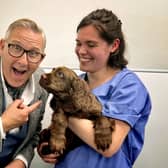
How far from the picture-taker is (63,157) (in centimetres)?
136

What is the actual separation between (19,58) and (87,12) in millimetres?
891

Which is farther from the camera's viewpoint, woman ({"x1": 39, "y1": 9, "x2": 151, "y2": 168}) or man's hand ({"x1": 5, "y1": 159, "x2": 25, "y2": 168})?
man's hand ({"x1": 5, "y1": 159, "x2": 25, "y2": 168})

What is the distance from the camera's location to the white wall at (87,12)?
1974mm

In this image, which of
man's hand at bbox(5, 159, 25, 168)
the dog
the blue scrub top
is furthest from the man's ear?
man's hand at bbox(5, 159, 25, 168)

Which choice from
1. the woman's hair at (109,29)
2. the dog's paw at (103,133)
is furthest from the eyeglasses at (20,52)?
the dog's paw at (103,133)

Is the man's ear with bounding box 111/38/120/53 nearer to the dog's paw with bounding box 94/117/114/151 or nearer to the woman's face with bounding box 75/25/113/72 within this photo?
the woman's face with bounding box 75/25/113/72

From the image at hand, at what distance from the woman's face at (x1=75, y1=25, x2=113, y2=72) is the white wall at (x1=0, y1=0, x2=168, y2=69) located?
542 millimetres

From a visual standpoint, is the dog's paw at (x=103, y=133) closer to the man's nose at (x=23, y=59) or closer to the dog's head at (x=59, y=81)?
the dog's head at (x=59, y=81)

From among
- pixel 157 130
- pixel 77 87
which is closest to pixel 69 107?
pixel 77 87

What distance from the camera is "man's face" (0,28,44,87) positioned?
1.30m

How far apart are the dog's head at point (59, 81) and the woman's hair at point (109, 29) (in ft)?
0.84

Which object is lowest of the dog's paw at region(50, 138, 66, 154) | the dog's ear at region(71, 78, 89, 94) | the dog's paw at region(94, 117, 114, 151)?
the dog's paw at region(50, 138, 66, 154)

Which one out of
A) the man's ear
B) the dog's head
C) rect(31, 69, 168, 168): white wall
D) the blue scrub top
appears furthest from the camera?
rect(31, 69, 168, 168): white wall

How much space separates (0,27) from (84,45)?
100 cm
